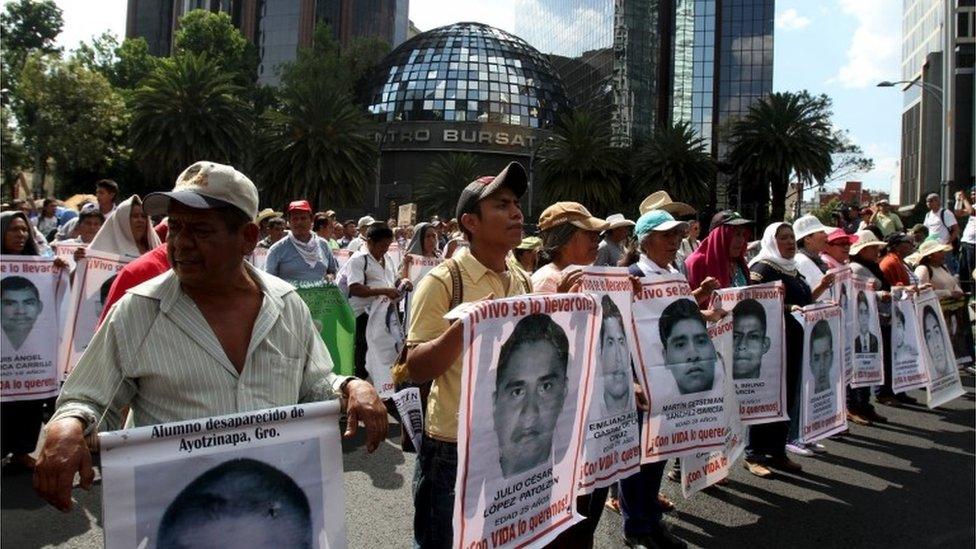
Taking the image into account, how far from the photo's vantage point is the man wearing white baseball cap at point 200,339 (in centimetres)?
217

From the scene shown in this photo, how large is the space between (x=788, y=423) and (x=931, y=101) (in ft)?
242

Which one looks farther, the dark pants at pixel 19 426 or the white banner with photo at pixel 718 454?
the dark pants at pixel 19 426

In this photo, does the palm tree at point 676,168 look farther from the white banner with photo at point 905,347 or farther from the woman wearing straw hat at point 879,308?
the white banner with photo at point 905,347

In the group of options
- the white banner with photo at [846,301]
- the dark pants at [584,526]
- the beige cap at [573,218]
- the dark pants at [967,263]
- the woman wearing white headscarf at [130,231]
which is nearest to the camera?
the dark pants at [584,526]

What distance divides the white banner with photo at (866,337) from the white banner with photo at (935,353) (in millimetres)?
509

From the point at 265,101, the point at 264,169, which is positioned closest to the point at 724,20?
the point at 265,101

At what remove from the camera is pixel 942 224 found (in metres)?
16.2

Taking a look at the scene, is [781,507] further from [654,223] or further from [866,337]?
[866,337]

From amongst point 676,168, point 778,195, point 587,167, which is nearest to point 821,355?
point 676,168

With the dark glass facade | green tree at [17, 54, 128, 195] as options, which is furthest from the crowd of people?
the dark glass facade

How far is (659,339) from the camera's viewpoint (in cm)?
429

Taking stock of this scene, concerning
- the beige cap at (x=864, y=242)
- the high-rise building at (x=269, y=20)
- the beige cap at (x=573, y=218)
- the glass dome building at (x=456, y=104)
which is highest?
the high-rise building at (x=269, y=20)

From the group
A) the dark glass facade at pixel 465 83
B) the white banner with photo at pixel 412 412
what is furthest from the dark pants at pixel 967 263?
the dark glass facade at pixel 465 83

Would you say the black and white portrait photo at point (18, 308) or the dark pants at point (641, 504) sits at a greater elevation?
the black and white portrait photo at point (18, 308)
